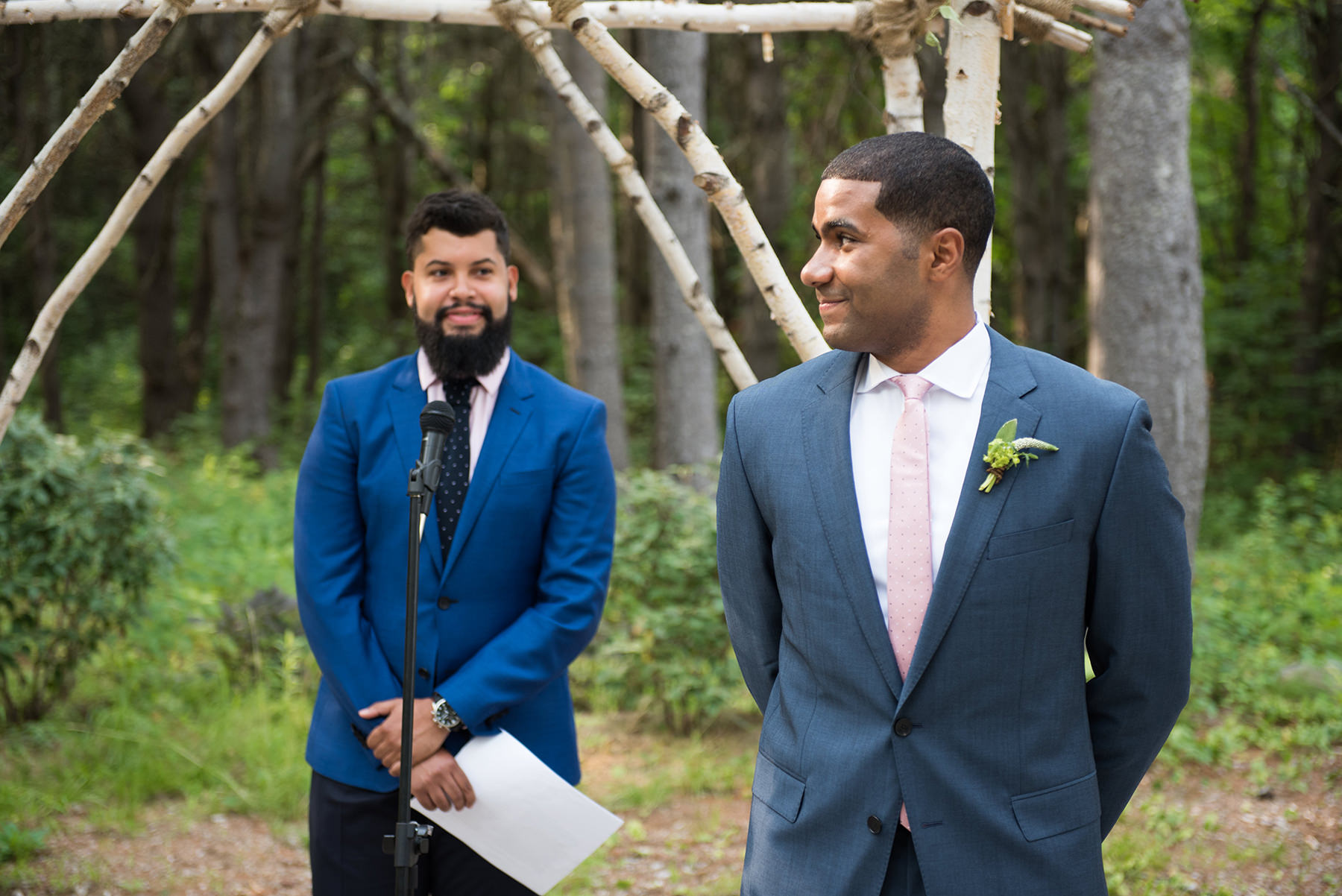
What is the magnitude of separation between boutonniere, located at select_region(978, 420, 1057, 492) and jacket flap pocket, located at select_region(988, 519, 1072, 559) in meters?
0.09

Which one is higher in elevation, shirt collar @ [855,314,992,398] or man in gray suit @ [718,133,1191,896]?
shirt collar @ [855,314,992,398]

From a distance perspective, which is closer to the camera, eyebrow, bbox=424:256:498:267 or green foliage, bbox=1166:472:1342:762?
eyebrow, bbox=424:256:498:267

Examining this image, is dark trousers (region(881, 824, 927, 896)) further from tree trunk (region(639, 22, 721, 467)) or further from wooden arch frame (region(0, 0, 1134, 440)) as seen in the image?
tree trunk (region(639, 22, 721, 467))

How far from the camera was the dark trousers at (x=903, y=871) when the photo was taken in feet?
6.36

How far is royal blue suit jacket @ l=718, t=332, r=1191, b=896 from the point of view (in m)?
1.89

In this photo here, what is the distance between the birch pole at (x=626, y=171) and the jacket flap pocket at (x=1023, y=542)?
3.64ft

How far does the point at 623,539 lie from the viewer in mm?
6055

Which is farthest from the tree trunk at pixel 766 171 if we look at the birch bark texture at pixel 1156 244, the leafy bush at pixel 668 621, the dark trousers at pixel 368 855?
the dark trousers at pixel 368 855

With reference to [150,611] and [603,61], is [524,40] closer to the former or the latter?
[603,61]

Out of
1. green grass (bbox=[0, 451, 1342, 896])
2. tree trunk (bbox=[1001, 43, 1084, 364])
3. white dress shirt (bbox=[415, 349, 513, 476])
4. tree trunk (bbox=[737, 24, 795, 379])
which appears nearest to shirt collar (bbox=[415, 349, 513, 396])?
white dress shirt (bbox=[415, 349, 513, 476])

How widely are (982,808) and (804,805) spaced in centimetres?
30

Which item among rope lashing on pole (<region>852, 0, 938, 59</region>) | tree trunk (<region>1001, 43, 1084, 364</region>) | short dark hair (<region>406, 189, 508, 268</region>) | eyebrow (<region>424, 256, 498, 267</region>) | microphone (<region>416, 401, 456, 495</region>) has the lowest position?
microphone (<region>416, 401, 456, 495</region>)

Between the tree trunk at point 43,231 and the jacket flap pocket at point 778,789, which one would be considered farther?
A: the tree trunk at point 43,231

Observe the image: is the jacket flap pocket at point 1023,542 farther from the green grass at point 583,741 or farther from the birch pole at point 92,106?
the green grass at point 583,741
